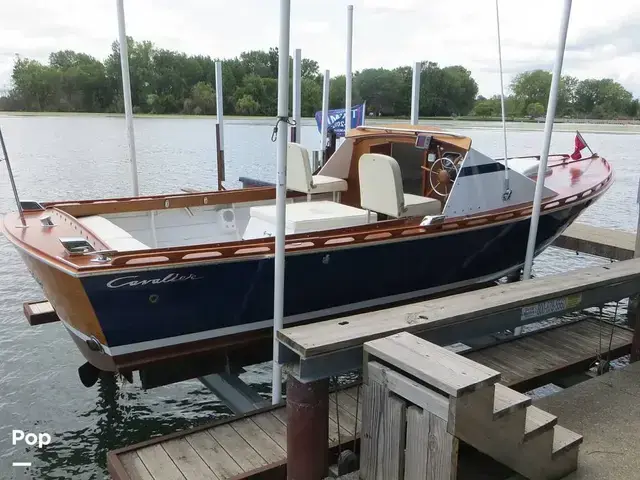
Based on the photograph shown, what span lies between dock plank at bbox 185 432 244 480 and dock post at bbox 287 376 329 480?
0.53 meters

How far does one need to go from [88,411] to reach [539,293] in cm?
459

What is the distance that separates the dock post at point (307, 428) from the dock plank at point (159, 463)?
78 cm

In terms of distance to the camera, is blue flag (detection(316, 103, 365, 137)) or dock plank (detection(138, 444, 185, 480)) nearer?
dock plank (detection(138, 444, 185, 480))

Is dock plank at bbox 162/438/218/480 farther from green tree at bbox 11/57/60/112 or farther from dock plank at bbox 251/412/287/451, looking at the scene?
green tree at bbox 11/57/60/112

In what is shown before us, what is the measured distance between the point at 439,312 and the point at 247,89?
105 ft

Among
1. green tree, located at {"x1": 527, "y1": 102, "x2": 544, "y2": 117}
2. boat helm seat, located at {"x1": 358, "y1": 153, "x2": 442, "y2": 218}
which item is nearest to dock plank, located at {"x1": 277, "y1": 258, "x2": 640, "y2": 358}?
boat helm seat, located at {"x1": 358, "y1": 153, "x2": 442, "y2": 218}

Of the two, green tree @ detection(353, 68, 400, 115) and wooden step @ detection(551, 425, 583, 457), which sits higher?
green tree @ detection(353, 68, 400, 115)

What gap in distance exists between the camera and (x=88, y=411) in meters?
5.95

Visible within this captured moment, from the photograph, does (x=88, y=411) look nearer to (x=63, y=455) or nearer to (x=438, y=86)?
(x=63, y=455)

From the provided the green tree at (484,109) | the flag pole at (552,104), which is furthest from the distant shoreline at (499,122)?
the flag pole at (552,104)

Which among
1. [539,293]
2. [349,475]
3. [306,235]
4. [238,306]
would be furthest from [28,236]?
[539,293]

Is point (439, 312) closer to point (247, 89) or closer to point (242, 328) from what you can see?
point (242, 328)

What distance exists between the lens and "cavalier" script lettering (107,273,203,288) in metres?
4.21

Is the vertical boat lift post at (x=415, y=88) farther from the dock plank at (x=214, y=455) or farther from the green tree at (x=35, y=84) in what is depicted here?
the green tree at (x=35, y=84)
